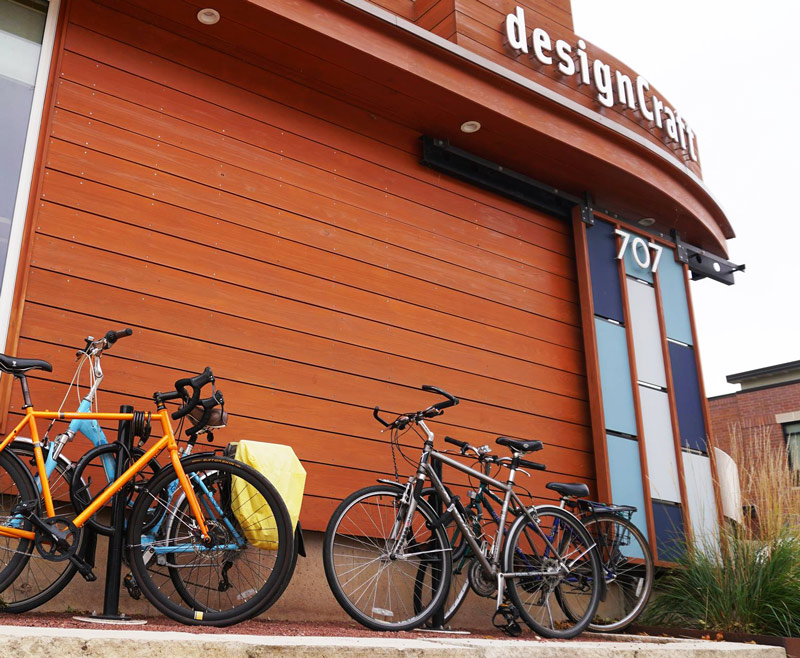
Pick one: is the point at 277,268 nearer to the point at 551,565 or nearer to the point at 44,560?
the point at 44,560

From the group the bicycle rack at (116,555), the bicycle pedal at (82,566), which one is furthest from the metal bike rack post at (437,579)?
the bicycle pedal at (82,566)

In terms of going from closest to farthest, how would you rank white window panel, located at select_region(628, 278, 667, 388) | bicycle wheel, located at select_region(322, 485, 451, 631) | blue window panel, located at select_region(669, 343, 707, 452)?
bicycle wheel, located at select_region(322, 485, 451, 631), white window panel, located at select_region(628, 278, 667, 388), blue window panel, located at select_region(669, 343, 707, 452)

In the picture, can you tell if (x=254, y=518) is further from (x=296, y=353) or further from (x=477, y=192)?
(x=477, y=192)

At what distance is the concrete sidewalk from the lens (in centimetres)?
206

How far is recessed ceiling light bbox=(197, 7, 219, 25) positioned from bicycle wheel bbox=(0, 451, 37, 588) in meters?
2.80

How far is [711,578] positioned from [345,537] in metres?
2.29

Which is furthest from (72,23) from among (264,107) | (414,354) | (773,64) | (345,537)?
(773,64)

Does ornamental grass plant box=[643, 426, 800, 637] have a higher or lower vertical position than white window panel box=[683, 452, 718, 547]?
lower

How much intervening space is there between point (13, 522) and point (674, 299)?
5.42 metres

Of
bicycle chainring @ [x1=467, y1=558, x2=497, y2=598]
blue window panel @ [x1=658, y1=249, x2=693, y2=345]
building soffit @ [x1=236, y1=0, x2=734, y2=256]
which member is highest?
building soffit @ [x1=236, y1=0, x2=734, y2=256]

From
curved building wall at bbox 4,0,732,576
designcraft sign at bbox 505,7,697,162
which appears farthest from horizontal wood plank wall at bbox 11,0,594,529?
designcraft sign at bbox 505,7,697,162

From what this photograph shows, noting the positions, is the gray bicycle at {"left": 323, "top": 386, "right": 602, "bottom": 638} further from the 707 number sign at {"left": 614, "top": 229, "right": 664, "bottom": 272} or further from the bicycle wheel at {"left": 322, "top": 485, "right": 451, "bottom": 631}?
the 707 number sign at {"left": 614, "top": 229, "right": 664, "bottom": 272}

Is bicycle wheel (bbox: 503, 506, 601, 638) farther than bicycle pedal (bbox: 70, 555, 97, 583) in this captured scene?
Yes

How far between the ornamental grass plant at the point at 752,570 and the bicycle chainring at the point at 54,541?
143 inches
